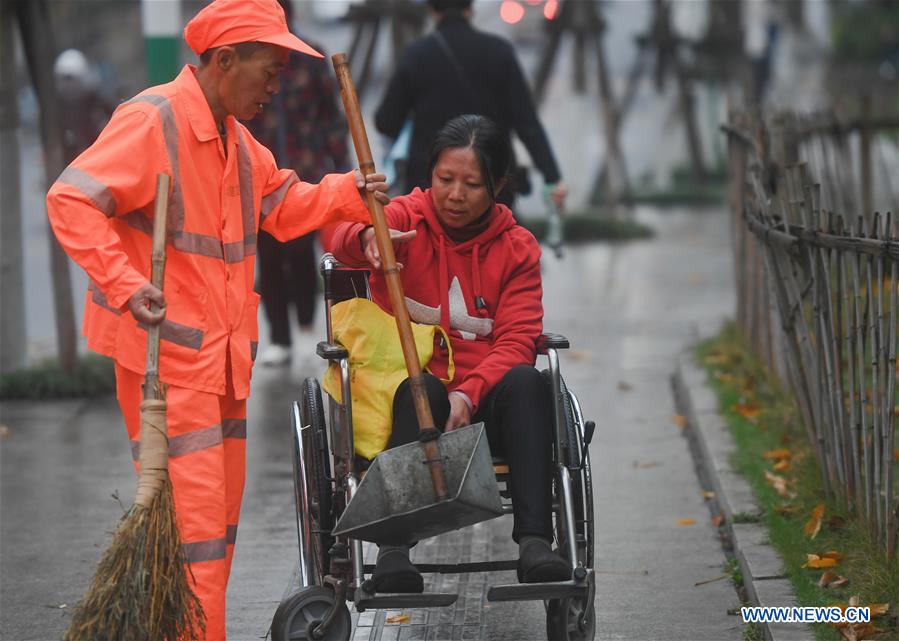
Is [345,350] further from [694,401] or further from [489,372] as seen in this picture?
[694,401]

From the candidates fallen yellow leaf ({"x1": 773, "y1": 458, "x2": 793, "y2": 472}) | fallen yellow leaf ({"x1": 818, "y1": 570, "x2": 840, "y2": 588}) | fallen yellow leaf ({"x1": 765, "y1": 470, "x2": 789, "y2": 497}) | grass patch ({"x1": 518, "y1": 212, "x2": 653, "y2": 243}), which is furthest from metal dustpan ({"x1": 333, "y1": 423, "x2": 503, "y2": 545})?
grass patch ({"x1": 518, "y1": 212, "x2": 653, "y2": 243})

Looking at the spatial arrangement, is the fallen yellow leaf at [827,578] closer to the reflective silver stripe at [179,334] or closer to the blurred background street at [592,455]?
the blurred background street at [592,455]

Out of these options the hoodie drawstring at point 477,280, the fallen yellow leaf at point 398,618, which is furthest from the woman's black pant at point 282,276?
the hoodie drawstring at point 477,280

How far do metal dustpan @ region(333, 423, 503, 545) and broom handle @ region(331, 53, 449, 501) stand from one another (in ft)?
0.14

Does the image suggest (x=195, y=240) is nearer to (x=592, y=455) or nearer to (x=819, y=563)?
(x=819, y=563)

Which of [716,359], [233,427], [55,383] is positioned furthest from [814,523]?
[55,383]

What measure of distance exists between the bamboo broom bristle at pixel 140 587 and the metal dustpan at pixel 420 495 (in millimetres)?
462

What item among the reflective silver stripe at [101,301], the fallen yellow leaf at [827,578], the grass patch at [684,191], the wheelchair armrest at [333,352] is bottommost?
the fallen yellow leaf at [827,578]

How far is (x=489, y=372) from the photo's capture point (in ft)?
14.6

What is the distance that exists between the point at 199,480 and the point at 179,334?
0.36 meters

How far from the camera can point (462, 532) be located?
5.92 meters

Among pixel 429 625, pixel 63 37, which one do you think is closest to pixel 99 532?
pixel 429 625

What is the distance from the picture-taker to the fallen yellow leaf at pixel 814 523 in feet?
17.1

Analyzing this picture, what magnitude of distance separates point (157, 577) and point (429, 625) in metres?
1.33
